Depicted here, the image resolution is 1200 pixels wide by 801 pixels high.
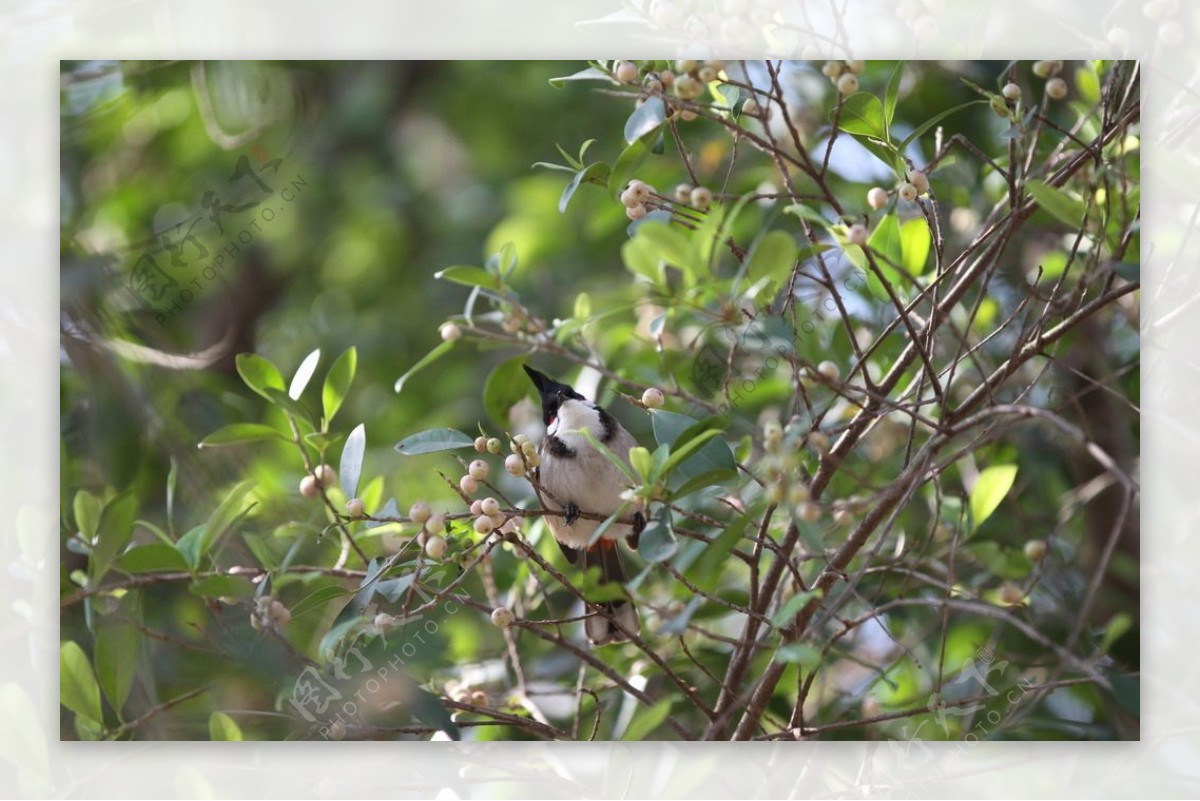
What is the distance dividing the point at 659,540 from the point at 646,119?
75 centimetres

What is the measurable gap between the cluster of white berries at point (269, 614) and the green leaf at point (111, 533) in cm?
27

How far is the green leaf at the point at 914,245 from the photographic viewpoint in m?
2.15

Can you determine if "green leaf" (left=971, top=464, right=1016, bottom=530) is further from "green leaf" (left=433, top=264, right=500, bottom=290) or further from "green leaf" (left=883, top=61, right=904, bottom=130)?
"green leaf" (left=433, top=264, right=500, bottom=290)

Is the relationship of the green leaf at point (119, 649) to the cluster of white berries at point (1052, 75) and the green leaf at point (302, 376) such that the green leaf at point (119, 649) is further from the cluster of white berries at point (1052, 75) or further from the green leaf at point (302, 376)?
the cluster of white berries at point (1052, 75)

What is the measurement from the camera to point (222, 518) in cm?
207

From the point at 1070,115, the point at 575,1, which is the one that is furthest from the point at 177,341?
the point at 1070,115

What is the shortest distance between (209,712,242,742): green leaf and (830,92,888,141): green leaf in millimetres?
1522

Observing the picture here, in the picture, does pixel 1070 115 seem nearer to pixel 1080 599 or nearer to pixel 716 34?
pixel 716 34

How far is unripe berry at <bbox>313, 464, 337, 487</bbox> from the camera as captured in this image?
211 cm

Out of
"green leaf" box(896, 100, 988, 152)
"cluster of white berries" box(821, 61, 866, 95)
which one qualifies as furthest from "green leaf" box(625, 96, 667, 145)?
"green leaf" box(896, 100, 988, 152)

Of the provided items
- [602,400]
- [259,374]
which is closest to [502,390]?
[602,400]

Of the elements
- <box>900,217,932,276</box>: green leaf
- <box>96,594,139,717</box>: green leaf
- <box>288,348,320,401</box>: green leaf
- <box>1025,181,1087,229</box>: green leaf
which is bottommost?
<box>96,594,139,717</box>: green leaf

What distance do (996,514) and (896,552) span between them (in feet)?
0.79

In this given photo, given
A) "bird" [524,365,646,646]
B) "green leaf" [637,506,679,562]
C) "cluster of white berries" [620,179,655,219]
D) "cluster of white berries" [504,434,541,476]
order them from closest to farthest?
"green leaf" [637,506,679,562], "cluster of white berries" [504,434,541,476], "cluster of white berries" [620,179,655,219], "bird" [524,365,646,646]
